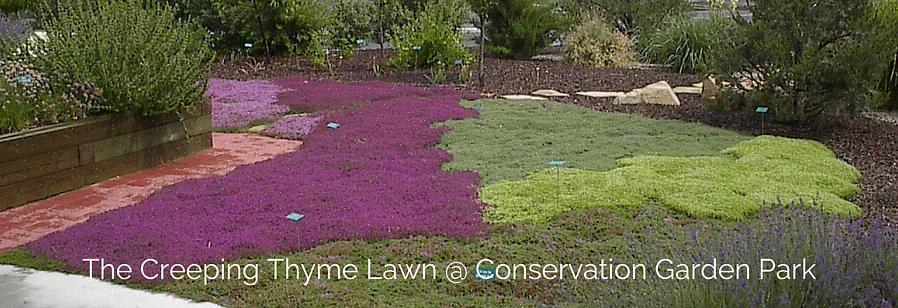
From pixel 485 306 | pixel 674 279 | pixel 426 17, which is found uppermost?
pixel 426 17

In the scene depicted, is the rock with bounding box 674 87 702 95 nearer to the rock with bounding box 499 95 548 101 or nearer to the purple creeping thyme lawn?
the rock with bounding box 499 95 548 101

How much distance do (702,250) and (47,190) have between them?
13.7ft

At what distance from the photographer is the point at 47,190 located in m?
5.62

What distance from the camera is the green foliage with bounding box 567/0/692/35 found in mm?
15078

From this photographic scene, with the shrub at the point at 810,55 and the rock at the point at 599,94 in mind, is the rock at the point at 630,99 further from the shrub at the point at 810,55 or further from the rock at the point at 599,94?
the shrub at the point at 810,55

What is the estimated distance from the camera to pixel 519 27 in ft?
45.3

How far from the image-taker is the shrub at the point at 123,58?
242 inches

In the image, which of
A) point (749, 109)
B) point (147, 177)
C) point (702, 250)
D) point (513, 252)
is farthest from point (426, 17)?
point (702, 250)

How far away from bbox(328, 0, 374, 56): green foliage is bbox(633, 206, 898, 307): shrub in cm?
1109

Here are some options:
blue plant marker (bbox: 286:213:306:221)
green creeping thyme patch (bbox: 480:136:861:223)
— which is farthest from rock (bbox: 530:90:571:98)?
blue plant marker (bbox: 286:213:306:221)

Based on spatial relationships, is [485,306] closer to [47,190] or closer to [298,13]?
[47,190]

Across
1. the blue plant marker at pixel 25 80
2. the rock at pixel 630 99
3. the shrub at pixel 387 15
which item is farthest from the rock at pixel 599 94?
the blue plant marker at pixel 25 80

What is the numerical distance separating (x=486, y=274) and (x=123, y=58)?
359 centimetres

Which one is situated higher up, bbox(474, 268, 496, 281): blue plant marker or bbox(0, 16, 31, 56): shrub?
bbox(0, 16, 31, 56): shrub
